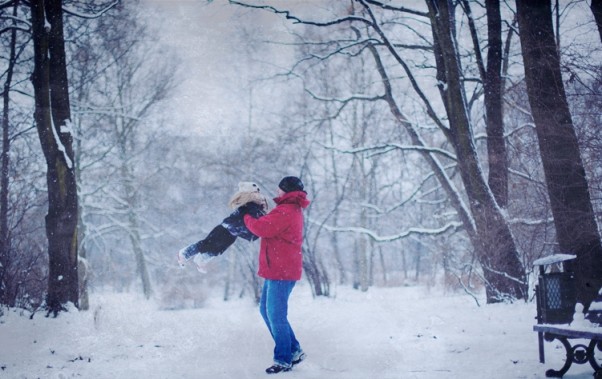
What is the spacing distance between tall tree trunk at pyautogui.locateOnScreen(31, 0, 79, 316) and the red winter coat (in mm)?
4177

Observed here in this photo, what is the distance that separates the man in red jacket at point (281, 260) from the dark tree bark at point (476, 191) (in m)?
4.33

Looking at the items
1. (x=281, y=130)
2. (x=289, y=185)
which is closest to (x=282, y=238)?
(x=289, y=185)

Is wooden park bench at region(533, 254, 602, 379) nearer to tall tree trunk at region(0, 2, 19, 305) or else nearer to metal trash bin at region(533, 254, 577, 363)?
metal trash bin at region(533, 254, 577, 363)

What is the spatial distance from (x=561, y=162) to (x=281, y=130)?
9.36 meters

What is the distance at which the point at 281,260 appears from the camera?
4.12 meters

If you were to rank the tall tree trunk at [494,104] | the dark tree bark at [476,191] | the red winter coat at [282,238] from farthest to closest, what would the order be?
the tall tree trunk at [494,104], the dark tree bark at [476,191], the red winter coat at [282,238]

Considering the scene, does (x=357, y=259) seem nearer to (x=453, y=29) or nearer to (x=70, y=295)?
(x=453, y=29)

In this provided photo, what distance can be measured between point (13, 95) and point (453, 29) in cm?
995

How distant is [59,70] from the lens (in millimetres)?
7336

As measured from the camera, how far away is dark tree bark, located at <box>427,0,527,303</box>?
7.38 m

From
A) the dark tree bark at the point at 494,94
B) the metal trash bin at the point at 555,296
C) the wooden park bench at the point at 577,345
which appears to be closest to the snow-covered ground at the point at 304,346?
the wooden park bench at the point at 577,345

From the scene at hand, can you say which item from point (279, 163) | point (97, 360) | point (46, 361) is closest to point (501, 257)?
point (97, 360)

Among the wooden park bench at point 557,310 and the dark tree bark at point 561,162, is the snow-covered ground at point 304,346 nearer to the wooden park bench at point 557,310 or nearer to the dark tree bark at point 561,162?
the wooden park bench at point 557,310

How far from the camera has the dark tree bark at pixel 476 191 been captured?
738cm
